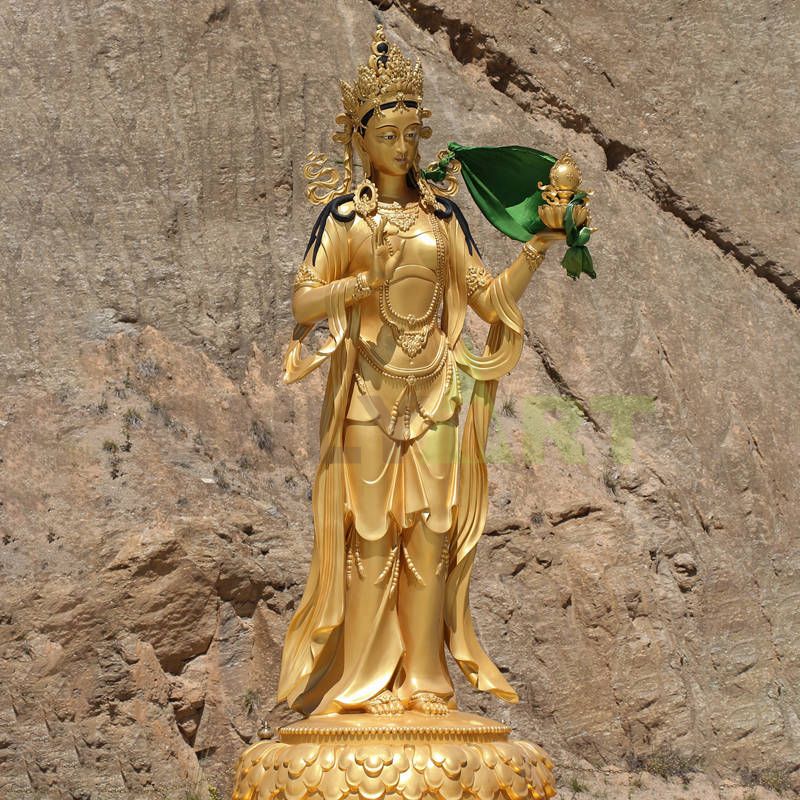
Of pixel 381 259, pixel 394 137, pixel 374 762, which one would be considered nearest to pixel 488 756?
pixel 374 762

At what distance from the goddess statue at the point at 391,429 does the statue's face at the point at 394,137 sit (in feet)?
0.03

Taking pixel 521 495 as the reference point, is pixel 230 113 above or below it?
→ above

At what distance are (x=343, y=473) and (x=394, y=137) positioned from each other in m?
2.10

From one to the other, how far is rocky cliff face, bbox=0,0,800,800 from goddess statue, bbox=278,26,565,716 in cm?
497

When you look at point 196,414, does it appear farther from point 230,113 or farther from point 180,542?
point 230,113

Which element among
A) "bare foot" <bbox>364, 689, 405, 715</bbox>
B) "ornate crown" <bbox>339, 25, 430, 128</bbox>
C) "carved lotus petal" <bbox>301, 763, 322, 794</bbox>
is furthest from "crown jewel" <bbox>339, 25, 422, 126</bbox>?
"carved lotus petal" <bbox>301, 763, 322, 794</bbox>

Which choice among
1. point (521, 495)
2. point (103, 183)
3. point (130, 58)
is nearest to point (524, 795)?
point (521, 495)

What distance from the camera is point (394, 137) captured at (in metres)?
10.4

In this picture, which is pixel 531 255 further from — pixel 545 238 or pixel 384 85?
pixel 384 85

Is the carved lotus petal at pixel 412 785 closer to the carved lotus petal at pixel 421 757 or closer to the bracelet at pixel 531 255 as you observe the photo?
the carved lotus petal at pixel 421 757

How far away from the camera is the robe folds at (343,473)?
33.0ft

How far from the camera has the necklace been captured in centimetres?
1033

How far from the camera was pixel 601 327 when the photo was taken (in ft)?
63.7

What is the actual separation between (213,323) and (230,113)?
289 centimetres
